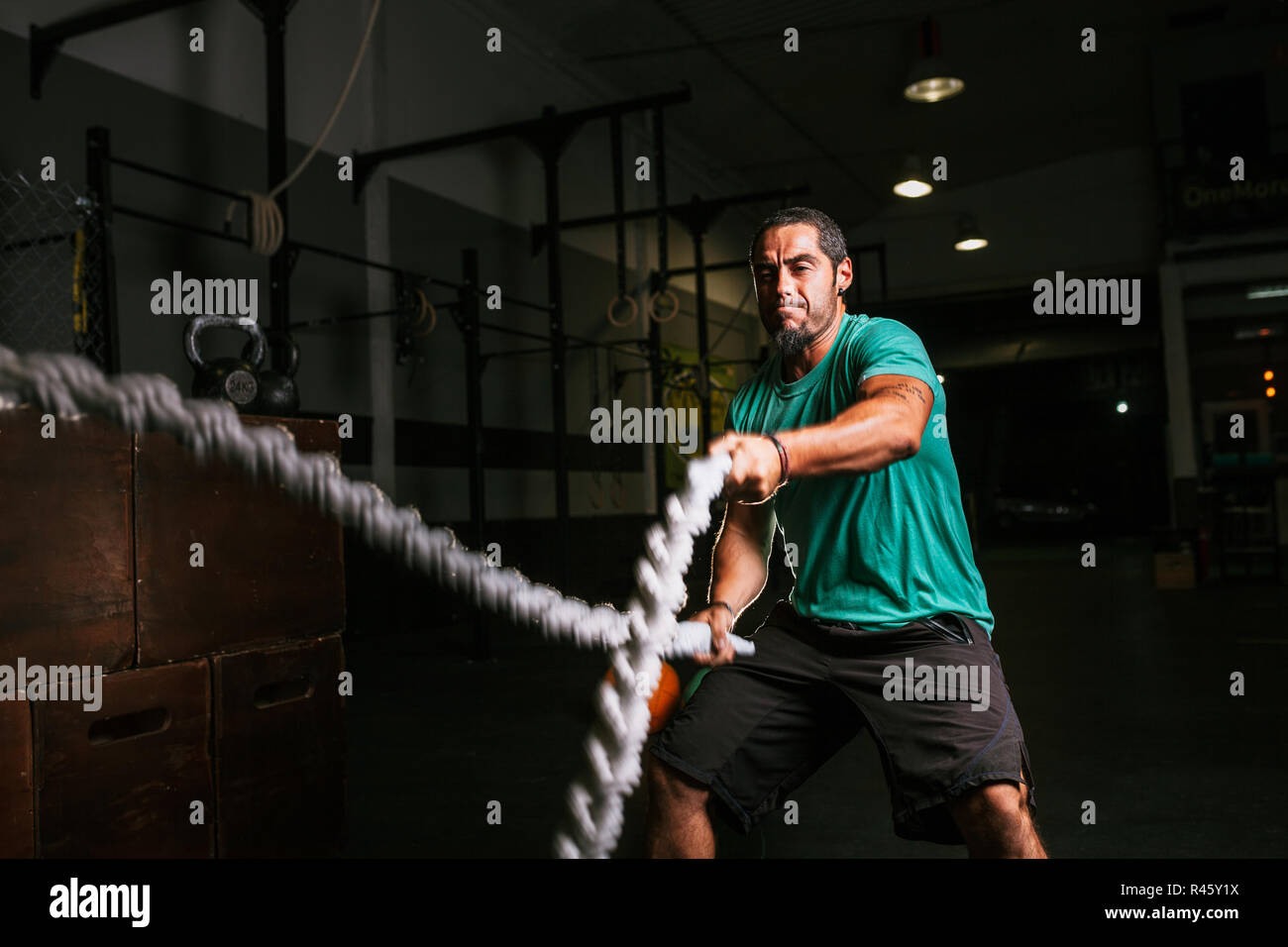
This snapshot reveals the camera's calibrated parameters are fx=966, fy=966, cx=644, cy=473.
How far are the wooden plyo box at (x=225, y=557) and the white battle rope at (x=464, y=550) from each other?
1.06 m

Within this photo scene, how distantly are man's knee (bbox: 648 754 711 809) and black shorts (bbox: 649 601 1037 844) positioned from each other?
2 cm

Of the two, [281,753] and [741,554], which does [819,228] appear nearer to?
[741,554]

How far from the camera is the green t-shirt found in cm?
163

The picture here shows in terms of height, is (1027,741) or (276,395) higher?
(276,395)

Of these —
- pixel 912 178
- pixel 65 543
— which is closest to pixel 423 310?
pixel 65 543

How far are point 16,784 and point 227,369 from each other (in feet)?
4.16

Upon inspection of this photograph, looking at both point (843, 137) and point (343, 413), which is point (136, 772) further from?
point (843, 137)

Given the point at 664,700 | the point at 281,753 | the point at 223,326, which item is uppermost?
the point at 223,326

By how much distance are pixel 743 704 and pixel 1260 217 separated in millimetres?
10333

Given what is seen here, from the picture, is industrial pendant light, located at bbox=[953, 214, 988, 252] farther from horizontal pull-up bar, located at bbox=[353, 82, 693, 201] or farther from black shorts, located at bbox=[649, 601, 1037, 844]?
black shorts, located at bbox=[649, 601, 1037, 844]

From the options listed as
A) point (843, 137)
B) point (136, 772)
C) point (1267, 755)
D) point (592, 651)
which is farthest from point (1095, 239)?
point (136, 772)

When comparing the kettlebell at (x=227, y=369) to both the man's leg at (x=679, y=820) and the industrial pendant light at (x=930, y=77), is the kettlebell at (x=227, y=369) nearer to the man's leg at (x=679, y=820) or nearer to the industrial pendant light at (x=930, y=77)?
the man's leg at (x=679, y=820)

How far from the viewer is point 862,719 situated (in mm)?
1616
